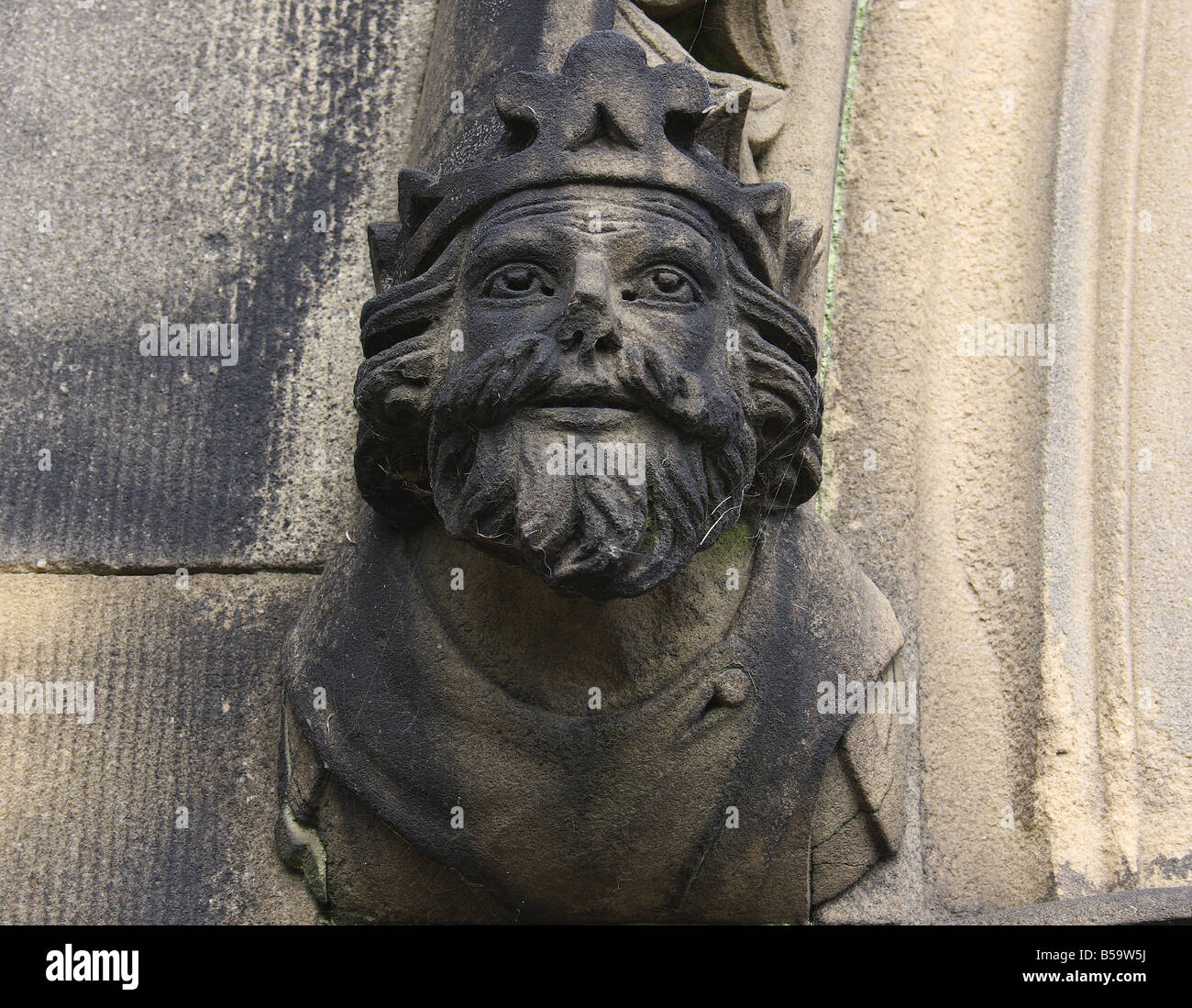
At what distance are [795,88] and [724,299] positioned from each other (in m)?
0.90

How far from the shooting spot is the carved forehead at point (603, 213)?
169 centimetres

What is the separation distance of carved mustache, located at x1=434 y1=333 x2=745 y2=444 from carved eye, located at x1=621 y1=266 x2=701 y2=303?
93 mm

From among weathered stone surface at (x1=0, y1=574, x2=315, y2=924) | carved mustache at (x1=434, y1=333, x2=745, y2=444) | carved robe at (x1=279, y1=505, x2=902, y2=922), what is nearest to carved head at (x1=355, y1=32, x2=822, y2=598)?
carved mustache at (x1=434, y1=333, x2=745, y2=444)

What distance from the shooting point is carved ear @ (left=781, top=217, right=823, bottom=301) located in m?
1.96

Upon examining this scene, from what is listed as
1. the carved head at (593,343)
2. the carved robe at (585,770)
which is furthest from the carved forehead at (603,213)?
the carved robe at (585,770)

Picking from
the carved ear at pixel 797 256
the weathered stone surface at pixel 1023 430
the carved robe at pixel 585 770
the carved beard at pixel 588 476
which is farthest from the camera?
the weathered stone surface at pixel 1023 430

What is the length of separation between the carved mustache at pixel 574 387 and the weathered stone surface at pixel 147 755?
66cm

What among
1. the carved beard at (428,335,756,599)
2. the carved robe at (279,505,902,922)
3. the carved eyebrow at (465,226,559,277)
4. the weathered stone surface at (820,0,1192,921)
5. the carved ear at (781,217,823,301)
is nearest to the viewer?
the carved beard at (428,335,756,599)

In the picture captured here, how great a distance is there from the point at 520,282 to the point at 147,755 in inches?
34.9

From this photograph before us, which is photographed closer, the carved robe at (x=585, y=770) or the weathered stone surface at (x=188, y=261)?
the carved robe at (x=585, y=770)

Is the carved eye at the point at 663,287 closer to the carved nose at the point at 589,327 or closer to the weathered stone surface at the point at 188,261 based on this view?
the carved nose at the point at 589,327

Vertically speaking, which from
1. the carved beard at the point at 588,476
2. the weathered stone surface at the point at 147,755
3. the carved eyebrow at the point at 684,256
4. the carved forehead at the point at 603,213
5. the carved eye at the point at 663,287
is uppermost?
the carved forehead at the point at 603,213

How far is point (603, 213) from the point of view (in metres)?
1.70

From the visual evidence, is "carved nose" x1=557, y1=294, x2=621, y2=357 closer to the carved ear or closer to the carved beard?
the carved beard
